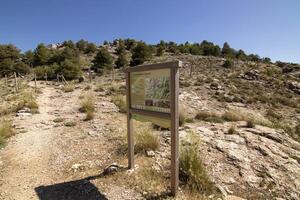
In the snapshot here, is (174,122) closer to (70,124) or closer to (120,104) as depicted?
(70,124)

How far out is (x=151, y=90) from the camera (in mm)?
4992

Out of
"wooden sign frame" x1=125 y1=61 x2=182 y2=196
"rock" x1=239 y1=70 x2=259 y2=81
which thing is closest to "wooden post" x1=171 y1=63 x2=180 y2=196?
"wooden sign frame" x1=125 y1=61 x2=182 y2=196

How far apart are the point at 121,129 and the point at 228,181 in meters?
4.37

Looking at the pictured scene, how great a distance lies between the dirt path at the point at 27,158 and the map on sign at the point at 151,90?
2614mm

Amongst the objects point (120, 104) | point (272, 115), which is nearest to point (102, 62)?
point (120, 104)

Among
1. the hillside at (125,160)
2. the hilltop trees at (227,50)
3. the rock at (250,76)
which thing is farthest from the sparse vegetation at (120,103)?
the hilltop trees at (227,50)

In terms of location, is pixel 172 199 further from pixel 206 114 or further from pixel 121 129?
pixel 206 114

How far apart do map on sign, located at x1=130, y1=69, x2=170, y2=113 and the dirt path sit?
2614 millimetres

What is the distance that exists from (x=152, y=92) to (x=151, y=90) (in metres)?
0.05

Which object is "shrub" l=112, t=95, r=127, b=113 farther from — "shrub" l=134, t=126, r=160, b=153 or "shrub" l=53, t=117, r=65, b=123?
"shrub" l=134, t=126, r=160, b=153

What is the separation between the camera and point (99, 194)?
498 centimetres

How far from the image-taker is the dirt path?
206 inches

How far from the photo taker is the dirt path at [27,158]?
524 centimetres

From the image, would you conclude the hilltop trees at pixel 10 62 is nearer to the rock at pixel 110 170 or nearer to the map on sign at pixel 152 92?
the rock at pixel 110 170
